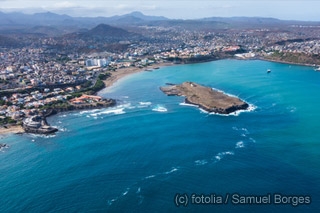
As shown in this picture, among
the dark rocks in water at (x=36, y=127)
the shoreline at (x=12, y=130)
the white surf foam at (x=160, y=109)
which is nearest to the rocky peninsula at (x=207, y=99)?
the white surf foam at (x=160, y=109)

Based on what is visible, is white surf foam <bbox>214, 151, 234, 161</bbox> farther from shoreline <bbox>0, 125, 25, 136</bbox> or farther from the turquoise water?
shoreline <bbox>0, 125, 25, 136</bbox>

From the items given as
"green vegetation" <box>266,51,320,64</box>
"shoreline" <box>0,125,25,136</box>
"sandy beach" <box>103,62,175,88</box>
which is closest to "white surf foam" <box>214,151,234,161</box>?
"shoreline" <box>0,125,25,136</box>

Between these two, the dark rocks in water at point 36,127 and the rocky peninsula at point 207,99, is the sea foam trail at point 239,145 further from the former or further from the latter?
the dark rocks in water at point 36,127

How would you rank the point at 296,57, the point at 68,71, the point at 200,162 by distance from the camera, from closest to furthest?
1. the point at 200,162
2. the point at 68,71
3. the point at 296,57

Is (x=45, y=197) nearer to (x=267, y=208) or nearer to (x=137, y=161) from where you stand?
(x=137, y=161)

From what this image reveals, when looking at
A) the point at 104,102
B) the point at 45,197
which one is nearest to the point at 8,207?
the point at 45,197

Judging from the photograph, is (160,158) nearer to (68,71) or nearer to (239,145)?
(239,145)

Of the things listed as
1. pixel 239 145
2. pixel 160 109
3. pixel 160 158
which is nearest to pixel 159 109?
pixel 160 109
